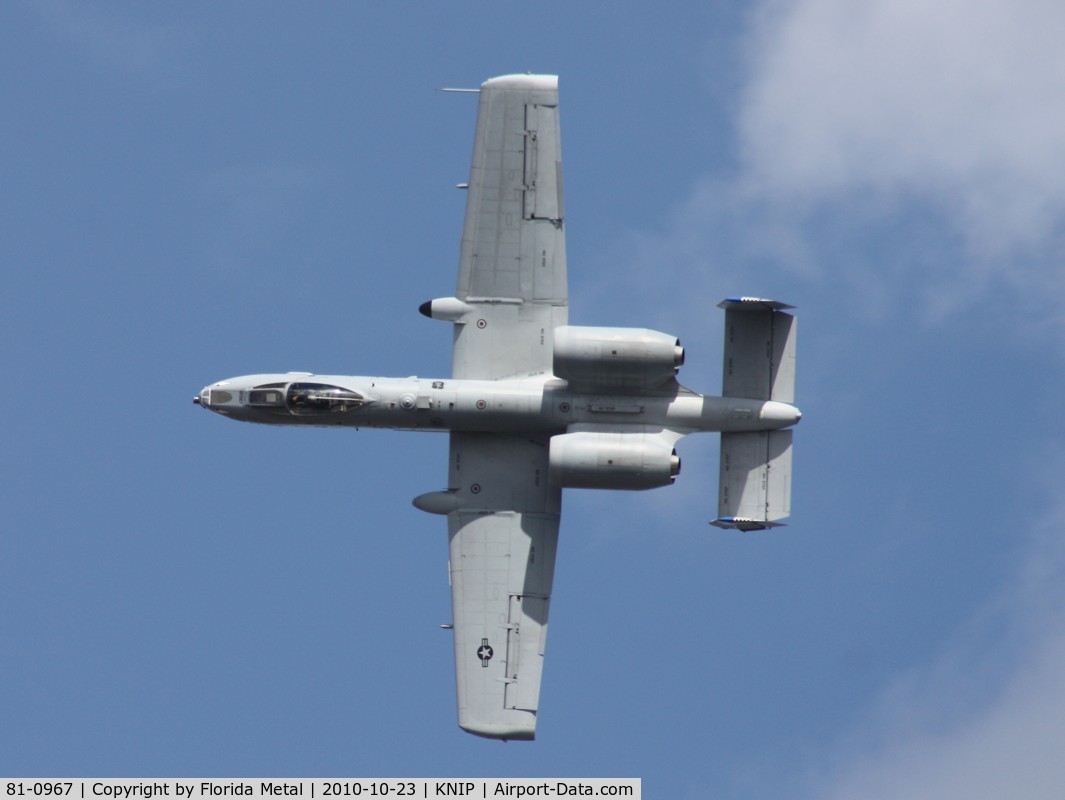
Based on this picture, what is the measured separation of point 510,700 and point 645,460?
20.7ft

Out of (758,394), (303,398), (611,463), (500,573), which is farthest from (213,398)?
(758,394)

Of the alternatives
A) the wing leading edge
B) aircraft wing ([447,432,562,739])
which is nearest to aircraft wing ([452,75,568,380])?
the wing leading edge

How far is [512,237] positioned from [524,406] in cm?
411

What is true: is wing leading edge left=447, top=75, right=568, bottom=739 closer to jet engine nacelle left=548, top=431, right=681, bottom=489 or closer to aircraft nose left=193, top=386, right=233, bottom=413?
jet engine nacelle left=548, top=431, right=681, bottom=489

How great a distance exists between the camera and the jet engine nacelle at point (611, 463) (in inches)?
1817

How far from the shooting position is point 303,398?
47500 mm

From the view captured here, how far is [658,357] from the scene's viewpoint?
4625 cm

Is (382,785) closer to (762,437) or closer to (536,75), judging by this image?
(762,437)

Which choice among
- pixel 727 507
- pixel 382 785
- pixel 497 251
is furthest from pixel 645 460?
pixel 382 785

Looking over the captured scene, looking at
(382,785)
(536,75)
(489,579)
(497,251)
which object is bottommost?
(382,785)

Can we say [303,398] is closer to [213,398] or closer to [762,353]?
[213,398]

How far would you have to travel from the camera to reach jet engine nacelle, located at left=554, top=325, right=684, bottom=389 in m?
46.1

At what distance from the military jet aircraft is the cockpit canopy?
46 mm

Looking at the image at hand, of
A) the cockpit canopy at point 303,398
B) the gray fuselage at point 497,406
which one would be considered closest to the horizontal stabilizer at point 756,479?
the gray fuselage at point 497,406
